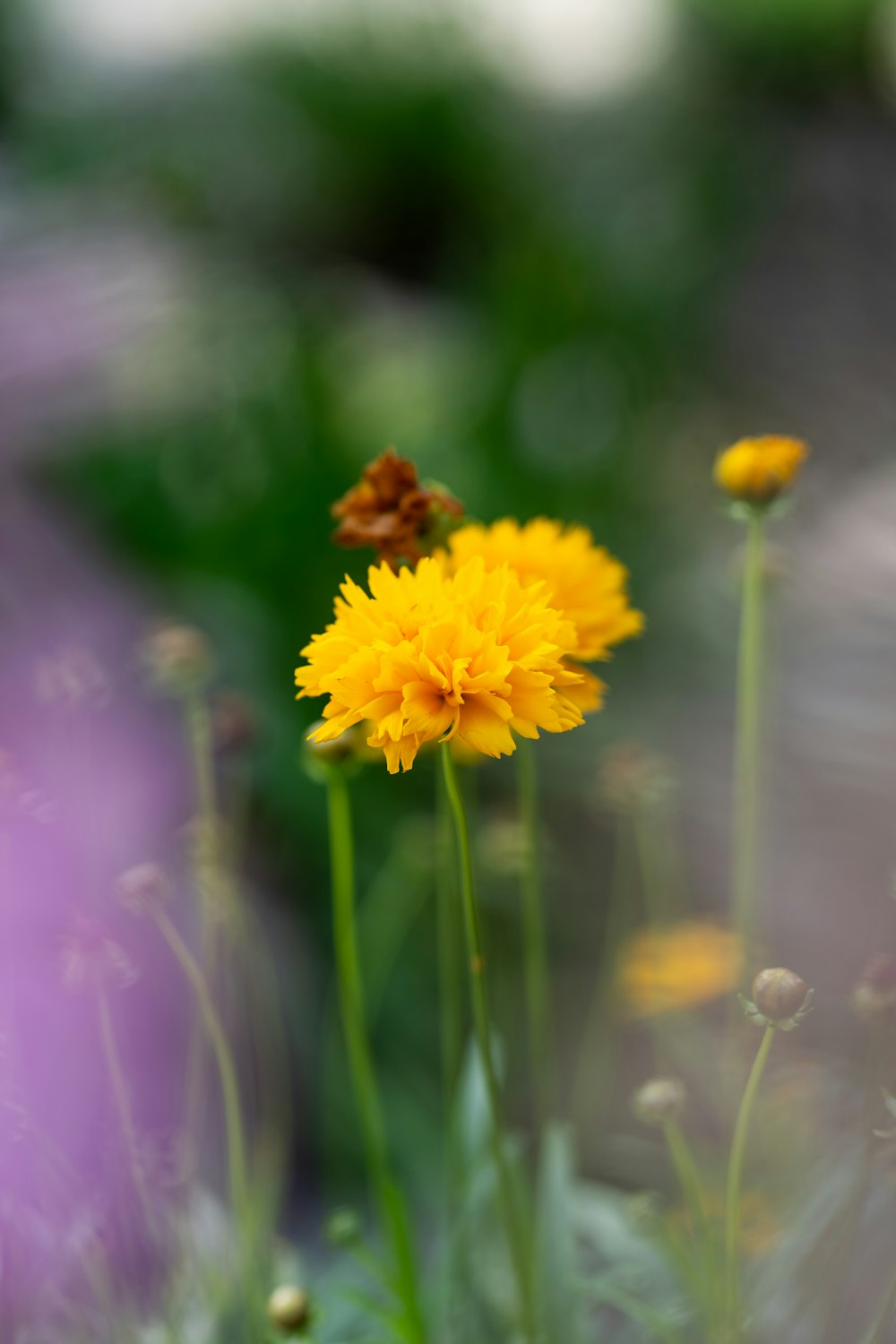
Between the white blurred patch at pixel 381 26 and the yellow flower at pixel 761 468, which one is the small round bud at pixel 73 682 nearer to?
the yellow flower at pixel 761 468

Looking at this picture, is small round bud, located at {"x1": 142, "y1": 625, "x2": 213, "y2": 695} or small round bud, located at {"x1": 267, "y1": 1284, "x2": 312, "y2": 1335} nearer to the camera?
small round bud, located at {"x1": 267, "y1": 1284, "x2": 312, "y2": 1335}

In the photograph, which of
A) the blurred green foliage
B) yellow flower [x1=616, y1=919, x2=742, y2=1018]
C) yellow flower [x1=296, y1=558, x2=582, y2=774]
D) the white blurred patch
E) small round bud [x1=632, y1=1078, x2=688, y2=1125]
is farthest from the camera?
the white blurred patch

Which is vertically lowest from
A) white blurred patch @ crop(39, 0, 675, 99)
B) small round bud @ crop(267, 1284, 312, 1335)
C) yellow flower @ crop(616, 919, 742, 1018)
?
yellow flower @ crop(616, 919, 742, 1018)

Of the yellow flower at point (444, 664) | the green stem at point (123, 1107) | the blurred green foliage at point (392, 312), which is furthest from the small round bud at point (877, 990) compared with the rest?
the blurred green foliage at point (392, 312)

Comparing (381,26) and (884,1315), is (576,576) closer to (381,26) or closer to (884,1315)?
(884,1315)

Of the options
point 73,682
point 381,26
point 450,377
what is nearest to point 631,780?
point 73,682

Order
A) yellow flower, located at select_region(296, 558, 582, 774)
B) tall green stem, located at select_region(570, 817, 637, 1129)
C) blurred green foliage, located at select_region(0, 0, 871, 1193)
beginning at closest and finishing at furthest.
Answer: yellow flower, located at select_region(296, 558, 582, 774) < tall green stem, located at select_region(570, 817, 637, 1129) < blurred green foliage, located at select_region(0, 0, 871, 1193)

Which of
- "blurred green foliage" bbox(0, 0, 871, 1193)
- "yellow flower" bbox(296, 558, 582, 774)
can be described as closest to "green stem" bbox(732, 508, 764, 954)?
"yellow flower" bbox(296, 558, 582, 774)

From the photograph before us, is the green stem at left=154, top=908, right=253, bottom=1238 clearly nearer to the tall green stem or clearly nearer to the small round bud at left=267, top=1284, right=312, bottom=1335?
the small round bud at left=267, top=1284, right=312, bottom=1335
